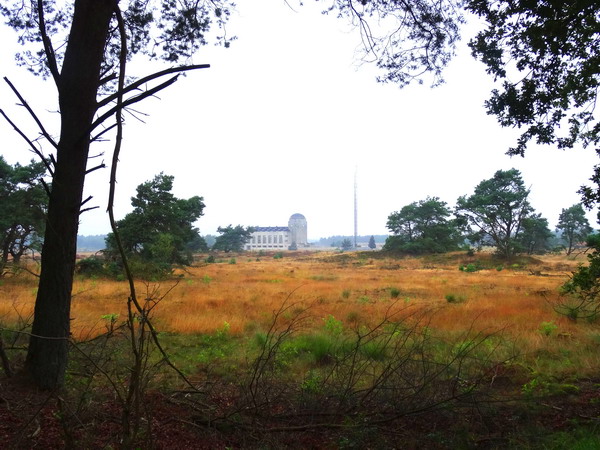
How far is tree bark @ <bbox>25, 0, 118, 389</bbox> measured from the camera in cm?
311

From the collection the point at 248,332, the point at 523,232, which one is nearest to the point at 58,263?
the point at 248,332

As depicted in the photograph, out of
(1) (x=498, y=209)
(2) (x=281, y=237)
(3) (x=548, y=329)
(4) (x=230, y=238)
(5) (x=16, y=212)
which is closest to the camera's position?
(3) (x=548, y=329)

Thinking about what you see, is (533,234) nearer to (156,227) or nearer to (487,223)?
(487,223)

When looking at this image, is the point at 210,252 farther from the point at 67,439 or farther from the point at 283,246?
the point at 67,439

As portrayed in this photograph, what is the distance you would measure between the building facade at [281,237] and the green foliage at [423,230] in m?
72.7

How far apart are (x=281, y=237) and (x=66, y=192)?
134801mm

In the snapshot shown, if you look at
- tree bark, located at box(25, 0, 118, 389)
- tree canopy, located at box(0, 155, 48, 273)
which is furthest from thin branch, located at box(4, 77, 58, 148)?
tree canopy, located at box(0, 155, 48, 273)

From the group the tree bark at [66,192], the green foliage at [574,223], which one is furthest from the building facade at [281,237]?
the tree bark at [66,192]

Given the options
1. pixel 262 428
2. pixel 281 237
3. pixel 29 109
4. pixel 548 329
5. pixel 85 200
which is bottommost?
pixel 548 329

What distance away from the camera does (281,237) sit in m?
138

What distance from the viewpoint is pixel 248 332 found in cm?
809

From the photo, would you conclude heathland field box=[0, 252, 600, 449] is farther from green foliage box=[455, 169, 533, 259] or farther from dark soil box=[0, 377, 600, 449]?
green foliage box=[455, 169, 533, 259]

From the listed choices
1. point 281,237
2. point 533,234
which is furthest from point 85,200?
point 281,237

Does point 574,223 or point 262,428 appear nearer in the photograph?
point 262,428
